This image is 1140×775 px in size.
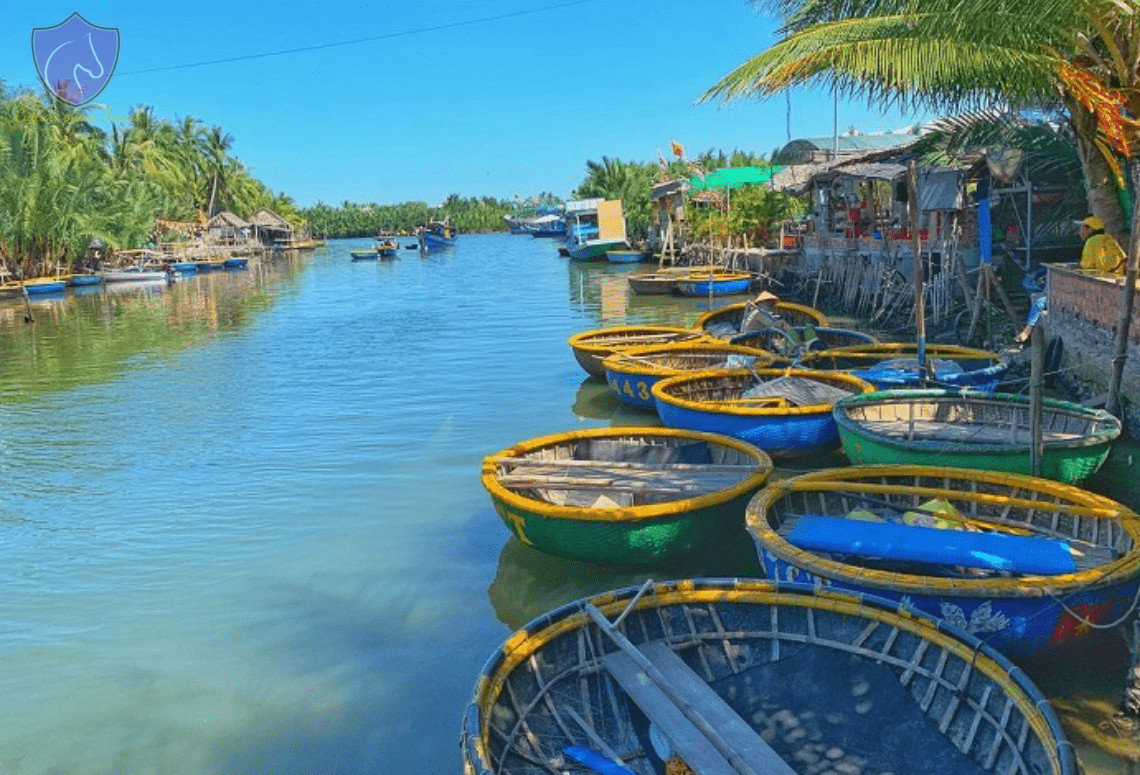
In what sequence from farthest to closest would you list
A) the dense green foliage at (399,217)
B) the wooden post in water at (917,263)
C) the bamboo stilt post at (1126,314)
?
the dense green foliage at (399,217), the wooden post in water at (917,263), the bamboo stilt post at (1126,314)

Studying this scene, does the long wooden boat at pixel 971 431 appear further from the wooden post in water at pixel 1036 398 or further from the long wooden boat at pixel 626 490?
the long wooden boat at pixel 626 490

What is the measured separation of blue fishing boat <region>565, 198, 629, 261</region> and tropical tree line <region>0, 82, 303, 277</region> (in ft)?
85.5

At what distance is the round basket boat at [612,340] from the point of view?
1551cm

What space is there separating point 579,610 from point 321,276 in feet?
176

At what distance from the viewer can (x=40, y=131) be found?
4247 cm

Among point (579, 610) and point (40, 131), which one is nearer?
point (579, 610)

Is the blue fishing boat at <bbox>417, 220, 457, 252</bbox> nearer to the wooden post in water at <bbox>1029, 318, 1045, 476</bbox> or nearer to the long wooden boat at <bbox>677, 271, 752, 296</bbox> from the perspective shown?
the long wooden boat at <bbox>677, 271, 752, 296</bbox>

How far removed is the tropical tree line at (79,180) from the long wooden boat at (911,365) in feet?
131

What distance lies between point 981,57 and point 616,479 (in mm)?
6007

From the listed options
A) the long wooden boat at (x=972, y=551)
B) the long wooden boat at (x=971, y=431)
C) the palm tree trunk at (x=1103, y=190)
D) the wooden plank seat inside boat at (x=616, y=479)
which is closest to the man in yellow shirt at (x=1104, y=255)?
the palm tree trunk at (x=1103, y=190)

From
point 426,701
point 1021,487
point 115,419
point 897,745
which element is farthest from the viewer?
point 115,419

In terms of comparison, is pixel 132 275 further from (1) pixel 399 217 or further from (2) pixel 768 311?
(1) pixel 399 217

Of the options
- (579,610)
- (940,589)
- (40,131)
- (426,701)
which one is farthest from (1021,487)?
(40,131)

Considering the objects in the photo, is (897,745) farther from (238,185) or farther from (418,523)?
(238,185)
